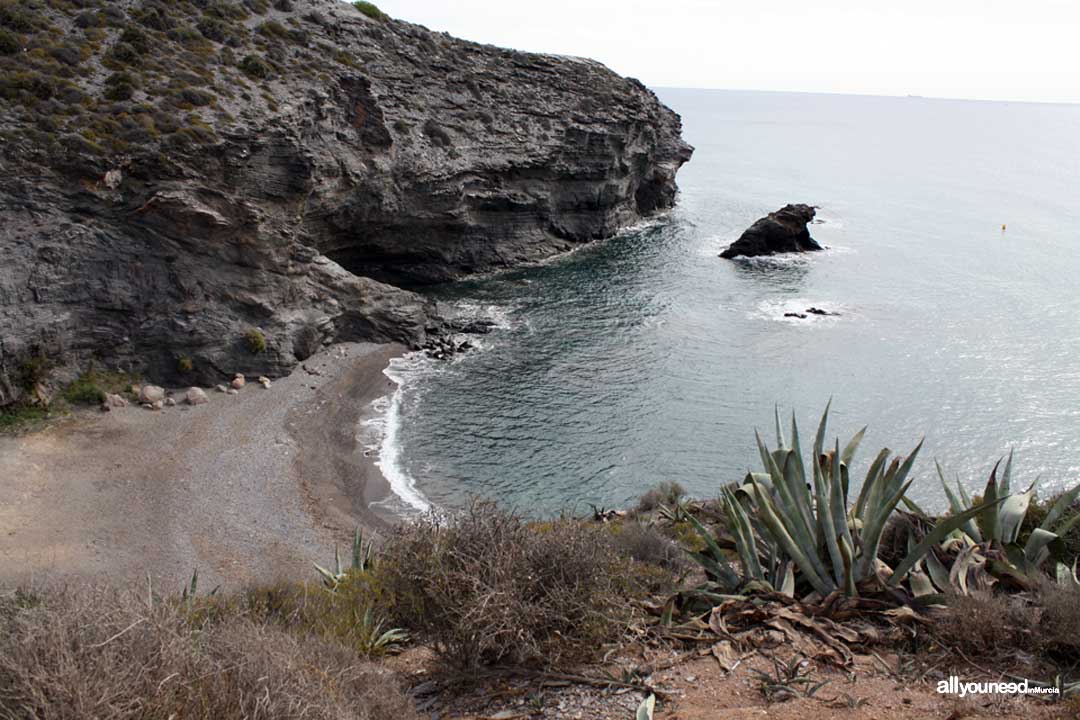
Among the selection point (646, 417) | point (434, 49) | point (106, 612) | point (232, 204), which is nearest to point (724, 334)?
point (646, 417)

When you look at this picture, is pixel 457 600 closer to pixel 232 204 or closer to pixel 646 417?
pixel 646 417

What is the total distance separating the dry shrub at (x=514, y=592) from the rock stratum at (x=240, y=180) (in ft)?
85.6

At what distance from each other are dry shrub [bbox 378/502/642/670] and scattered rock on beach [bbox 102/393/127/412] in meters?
25.3

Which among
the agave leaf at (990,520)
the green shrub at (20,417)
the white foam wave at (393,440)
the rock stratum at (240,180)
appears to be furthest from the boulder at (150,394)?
the agave leaf at (990,520)

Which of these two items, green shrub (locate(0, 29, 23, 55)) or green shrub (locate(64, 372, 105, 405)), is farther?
green shrub (locate(0, 29, 23, 55))

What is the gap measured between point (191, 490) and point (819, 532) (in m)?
21.5

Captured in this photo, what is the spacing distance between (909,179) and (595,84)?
65.7 meters

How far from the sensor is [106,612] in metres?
7.49

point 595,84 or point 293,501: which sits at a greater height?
point 595,84

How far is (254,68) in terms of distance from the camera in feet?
143

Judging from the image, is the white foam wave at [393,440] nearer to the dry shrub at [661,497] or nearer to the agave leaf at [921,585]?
the dry shrub at [661,497]

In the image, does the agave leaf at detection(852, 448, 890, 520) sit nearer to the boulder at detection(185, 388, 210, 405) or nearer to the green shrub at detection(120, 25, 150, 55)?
the boulder at detection(185, 388, 210, 405)

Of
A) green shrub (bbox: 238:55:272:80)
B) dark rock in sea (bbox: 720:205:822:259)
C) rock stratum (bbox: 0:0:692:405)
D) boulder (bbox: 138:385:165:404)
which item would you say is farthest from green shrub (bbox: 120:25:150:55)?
dark rock in sea (bbox: 720:205:822:259)

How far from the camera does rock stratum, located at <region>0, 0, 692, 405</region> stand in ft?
106
